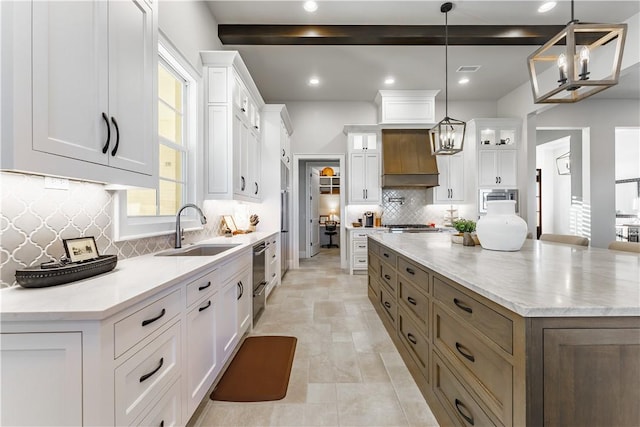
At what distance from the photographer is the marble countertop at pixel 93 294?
2.88ft

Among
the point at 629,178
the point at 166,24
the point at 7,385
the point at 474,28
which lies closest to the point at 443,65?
the point at 474,28

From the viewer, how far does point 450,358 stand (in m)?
1.39

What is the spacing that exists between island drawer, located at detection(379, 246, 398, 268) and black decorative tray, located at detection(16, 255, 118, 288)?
6.64 feet

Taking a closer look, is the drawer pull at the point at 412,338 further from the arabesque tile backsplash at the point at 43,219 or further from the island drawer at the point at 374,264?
the arabesque tile backsplash at the point at 43,219

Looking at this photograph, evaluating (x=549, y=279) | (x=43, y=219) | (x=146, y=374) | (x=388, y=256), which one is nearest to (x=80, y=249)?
(x=43, y=219)

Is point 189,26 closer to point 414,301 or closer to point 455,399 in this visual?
point 414,301

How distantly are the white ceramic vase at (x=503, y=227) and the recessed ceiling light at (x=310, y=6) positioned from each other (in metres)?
2.85

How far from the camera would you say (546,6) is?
3250mm

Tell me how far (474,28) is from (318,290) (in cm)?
409

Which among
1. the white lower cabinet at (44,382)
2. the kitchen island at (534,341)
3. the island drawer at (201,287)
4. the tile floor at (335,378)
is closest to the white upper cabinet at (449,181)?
the tile floor at (335,378)

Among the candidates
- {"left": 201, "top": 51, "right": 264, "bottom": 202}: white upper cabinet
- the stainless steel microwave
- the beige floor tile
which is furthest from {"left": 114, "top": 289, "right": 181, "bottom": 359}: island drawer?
the stainless steel microwave

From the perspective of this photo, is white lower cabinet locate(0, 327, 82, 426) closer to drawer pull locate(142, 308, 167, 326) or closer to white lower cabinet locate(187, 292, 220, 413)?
drawer pull locate(142, 308, 167, 326)

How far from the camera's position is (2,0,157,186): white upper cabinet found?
970 millimetres

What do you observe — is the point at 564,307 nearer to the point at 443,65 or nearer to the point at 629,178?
the point at 443,65
